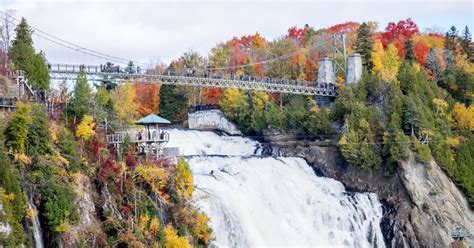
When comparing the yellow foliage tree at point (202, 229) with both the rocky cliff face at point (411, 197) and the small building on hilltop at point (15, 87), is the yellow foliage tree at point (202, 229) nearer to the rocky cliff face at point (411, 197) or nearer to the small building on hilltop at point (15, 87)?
the small building on hilltop at point (15, 87)

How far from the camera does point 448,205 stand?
60.7 meters

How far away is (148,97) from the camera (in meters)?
90.4

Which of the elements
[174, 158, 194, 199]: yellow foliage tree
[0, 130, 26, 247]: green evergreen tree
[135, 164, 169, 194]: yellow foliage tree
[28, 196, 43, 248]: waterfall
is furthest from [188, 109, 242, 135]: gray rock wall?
[0, 130, 26, 247]: green evergreen tree

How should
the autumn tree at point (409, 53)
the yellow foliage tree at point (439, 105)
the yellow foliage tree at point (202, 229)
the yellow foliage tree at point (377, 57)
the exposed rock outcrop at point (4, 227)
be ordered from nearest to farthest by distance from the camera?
1. the exposed rock outcrop at point (4, 227)
2. the yellow foliage tree at point (202, 229)
3. the yellow foliage tree at point (439, 105)
4. the yellow foliage tree at point (377, 57)
5. the autumn tree at point (409, 53)

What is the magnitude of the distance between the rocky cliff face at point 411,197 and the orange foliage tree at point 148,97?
26509mm

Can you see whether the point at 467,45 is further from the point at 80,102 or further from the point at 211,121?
the point at 80,102

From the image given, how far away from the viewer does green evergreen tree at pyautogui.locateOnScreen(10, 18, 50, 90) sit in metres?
47.7

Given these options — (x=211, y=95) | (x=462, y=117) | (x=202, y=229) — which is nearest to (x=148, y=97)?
(x=211, y=95)

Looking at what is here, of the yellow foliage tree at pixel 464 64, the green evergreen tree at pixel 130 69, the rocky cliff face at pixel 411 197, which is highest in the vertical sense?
the yellow foliage tree at pixel 464 64

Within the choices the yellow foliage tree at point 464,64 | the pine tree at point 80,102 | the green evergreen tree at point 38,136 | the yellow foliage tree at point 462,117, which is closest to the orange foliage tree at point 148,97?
the yellow foliage tree at point 464,64

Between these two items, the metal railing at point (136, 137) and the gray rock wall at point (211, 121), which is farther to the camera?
the gray rock wall at point (211, 121)

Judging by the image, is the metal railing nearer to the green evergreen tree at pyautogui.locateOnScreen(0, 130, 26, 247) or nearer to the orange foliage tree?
the green evergreen tree at pyautogui.locateOnScreen(0, 130, 26, 247)

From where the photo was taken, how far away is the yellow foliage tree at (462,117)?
220 ft

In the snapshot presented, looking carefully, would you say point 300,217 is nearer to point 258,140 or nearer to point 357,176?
point 357,176
